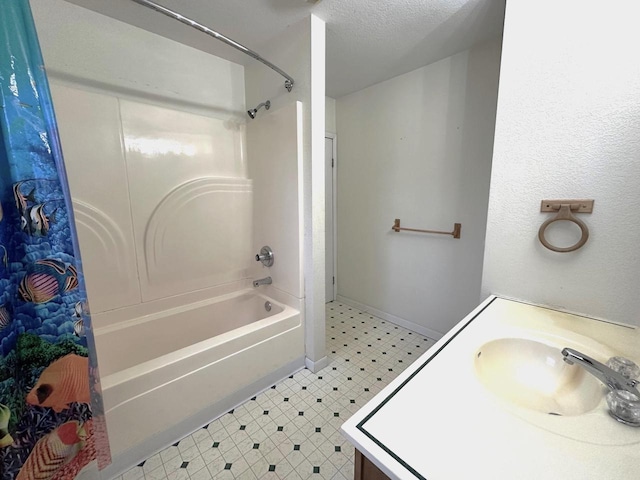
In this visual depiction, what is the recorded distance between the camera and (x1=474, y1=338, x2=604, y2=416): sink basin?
0.78m

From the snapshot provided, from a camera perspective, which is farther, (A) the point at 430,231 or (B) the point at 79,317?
(A) the point at 430,231

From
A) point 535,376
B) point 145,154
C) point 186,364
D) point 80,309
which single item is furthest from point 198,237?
point 535,376

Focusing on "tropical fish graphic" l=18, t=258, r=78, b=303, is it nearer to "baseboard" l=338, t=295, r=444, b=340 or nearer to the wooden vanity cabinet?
the wooden vanity cabinet

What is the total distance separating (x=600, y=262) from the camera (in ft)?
3.45

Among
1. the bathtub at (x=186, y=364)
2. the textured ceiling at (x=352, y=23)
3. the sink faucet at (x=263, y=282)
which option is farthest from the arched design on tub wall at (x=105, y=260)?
the textured ceiling at (x=352, y=23)

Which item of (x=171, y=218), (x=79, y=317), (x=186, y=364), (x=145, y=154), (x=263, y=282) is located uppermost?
(x=145, y=154)

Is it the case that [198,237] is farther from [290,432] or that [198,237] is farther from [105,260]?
[290,432]

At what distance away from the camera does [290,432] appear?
1435mm

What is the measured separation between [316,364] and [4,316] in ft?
5.47

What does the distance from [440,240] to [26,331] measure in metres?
2.43

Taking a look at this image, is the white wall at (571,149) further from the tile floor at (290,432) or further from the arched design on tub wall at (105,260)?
the arched design on tub wall at (105,260)

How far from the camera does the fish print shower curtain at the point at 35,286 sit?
0.70m

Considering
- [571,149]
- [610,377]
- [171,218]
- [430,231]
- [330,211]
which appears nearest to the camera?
[610,377]

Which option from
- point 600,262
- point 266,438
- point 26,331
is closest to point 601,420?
point 600,262
